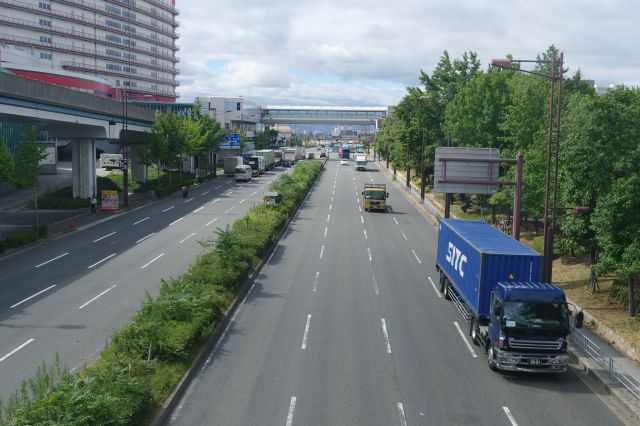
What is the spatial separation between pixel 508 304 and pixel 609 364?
3.50 m

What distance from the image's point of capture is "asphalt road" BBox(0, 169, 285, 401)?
20.0 m

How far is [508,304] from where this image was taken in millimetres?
18266

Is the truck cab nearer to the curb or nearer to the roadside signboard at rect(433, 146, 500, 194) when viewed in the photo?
the curb

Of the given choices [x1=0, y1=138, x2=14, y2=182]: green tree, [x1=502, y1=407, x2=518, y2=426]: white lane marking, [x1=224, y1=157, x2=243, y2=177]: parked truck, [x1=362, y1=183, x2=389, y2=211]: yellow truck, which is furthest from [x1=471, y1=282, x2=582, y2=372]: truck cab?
[x1=224, y1=157, x2=243, y2=177]: parked truck

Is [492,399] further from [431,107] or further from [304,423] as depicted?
[431,107]

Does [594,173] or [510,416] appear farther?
[594,173]

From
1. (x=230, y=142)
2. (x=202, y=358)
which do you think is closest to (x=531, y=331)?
(x=202, y=358)

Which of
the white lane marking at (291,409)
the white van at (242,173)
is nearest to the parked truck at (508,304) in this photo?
the white lane marking at (291,409)

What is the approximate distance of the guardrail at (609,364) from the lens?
1719cm

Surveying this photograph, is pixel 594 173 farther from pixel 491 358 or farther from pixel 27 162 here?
pixel 27 162

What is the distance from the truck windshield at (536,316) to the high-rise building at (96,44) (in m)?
88.9

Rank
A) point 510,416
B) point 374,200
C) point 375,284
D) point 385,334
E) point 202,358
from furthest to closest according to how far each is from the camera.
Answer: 1. point 374,200
2. point 375,284
3. point 385,334
4. point 202,358
5. point 510,416

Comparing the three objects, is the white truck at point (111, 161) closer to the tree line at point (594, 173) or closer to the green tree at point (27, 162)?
the green tree at point (27, 162)

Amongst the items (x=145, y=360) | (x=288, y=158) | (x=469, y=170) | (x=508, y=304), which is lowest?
(x=145, y=360)
